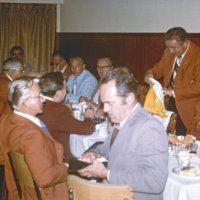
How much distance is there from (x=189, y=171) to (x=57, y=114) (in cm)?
130

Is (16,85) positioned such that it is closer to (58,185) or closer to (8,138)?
(8,138)

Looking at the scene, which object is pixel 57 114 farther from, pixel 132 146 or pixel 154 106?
pixel 132 146

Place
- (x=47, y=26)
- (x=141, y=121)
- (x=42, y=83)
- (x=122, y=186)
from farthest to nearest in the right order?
(x=47, y=26), (x=42, y=83), (x=141, y=121), (x=122, y=186)

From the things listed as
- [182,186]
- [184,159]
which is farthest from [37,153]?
[184,159]

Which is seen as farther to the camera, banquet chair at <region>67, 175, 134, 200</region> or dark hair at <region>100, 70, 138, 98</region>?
dark hair at <region>100, 70, 138, 98</region>

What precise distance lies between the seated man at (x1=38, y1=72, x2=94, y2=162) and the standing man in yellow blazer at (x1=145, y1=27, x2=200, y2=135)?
1065 millimetres

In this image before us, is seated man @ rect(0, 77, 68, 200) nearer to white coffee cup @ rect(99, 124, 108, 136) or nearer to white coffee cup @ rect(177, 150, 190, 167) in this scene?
white coffee cup @ rect(177, 150, 190, 167)

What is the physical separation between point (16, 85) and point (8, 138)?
0.37 m

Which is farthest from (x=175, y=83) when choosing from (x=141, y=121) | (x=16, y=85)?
(x=141, y=121)

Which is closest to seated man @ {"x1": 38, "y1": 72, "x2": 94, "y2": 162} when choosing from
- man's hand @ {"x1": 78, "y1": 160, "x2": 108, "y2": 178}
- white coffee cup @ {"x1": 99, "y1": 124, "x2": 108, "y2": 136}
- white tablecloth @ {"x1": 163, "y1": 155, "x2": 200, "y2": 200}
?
white coffee cup @ {"x1": 99, "y1": 124, "x2": 108, "y2": 136}

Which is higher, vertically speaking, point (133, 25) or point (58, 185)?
point (133, 25)

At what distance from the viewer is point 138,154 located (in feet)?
7.23

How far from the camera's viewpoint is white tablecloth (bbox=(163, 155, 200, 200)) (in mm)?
2566

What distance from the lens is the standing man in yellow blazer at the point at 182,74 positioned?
450 centimetres
